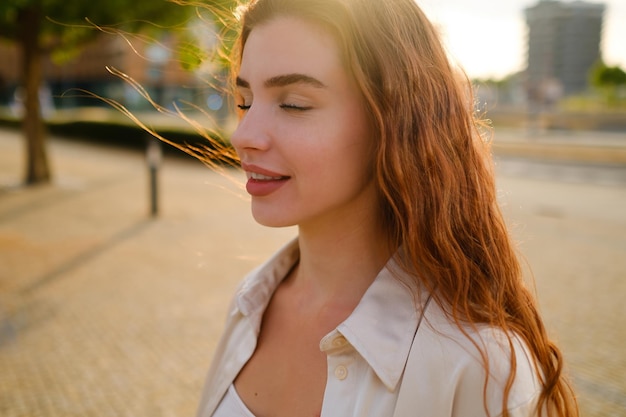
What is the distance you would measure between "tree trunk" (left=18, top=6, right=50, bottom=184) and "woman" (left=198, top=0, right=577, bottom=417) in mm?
12416

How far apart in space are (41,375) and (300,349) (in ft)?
10.7

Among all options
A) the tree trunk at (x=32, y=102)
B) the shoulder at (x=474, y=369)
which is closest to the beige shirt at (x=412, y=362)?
the shoulder at (x=474, y=369)

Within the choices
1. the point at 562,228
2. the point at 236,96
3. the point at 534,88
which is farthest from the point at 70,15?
the point at 534,88

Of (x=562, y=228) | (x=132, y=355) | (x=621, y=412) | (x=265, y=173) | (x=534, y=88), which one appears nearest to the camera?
(x=265, y=173)

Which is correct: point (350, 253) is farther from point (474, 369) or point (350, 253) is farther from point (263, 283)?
point (474, 369)

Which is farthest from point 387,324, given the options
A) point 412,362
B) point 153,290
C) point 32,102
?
point 32,102

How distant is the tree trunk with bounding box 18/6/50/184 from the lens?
1211cm

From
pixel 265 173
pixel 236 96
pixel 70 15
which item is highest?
pixel 70 15

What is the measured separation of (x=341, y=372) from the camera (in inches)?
55.5

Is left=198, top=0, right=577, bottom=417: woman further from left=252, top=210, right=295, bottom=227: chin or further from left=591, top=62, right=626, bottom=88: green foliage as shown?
left=591, top=62, right=626, bottom=88: green foliage

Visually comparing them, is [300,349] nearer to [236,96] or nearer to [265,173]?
[265,173]

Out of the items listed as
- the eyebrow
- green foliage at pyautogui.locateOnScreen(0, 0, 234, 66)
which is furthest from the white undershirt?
green foliage at pyautogui.locateOnScreen(0, 0, 234, 66)

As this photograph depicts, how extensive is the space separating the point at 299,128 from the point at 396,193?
0.29 meters

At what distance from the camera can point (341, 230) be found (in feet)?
5.30
